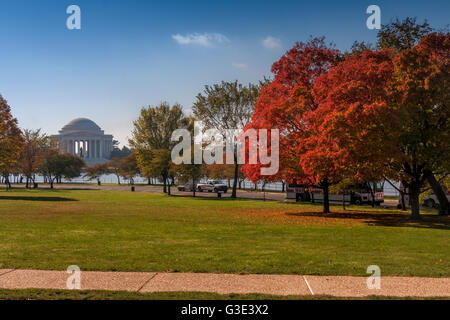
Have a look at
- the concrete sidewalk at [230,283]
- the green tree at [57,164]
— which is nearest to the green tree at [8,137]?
the green tree at [57,164]

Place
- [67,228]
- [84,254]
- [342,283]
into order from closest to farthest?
[342,283], [84,254], [67,228]

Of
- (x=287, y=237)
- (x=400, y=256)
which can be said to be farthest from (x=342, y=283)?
(x=287, y=237)

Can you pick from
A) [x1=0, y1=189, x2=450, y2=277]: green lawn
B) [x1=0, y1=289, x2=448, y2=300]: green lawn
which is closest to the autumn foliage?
[x1=0, y1=189, x2=450, y2=277]: green lawn

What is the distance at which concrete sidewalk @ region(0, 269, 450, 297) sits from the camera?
7.44 meters

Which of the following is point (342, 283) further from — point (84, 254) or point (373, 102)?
point (373, 102)

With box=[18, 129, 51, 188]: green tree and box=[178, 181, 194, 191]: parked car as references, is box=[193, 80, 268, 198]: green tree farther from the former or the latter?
box=[18, 129, 51, 188]: green tree

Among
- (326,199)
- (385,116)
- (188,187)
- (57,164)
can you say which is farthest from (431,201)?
(57,164)

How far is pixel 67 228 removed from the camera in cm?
1627

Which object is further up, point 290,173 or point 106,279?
point 290,173

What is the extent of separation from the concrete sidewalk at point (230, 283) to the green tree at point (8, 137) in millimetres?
35948

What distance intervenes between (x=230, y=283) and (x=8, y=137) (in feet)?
135

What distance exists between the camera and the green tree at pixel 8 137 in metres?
40.5

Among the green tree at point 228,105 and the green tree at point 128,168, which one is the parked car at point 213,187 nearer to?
the green tree at point 228,105
